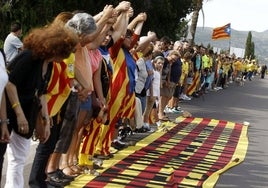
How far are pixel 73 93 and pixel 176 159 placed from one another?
2.73 m

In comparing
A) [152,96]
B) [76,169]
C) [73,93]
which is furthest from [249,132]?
[73,93]

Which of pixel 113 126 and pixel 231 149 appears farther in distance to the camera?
pixel 231 149

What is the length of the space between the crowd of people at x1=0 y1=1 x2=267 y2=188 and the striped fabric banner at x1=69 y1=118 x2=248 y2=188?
0.26 meters

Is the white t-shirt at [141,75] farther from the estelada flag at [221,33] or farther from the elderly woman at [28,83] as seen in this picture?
the estelada flag at [221,33]

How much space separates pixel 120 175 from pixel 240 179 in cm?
171

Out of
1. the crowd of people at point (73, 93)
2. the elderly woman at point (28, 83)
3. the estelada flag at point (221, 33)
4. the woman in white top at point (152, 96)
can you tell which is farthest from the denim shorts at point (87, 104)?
the estelada flag at point (221, 33)

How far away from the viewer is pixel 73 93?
19.1ft

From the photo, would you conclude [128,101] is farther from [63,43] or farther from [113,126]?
[63,43]

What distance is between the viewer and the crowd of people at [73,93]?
14.4ft

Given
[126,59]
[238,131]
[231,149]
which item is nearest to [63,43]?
[126,59]

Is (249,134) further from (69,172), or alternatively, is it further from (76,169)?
(69,172)

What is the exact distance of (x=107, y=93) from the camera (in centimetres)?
694

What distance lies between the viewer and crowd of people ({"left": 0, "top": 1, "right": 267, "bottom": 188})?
439 centimetres

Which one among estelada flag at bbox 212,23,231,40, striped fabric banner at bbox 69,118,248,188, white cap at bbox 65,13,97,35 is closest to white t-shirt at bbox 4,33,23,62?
striped fabric banner at bbox 69,118,248,188
